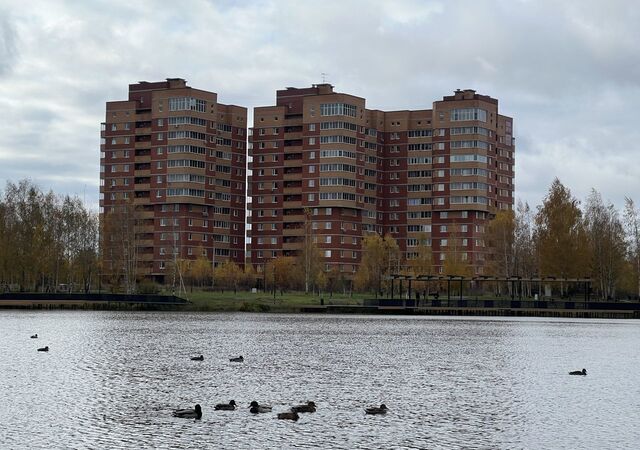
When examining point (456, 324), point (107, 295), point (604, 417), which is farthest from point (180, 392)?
point (107, 295)

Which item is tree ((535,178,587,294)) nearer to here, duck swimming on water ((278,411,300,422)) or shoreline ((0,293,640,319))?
shoreline ((0,293,640,319))

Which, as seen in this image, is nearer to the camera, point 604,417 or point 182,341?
point 604,417

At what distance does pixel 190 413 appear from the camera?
1863 inches

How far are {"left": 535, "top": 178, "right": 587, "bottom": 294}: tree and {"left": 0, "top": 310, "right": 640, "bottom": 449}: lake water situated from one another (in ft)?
189

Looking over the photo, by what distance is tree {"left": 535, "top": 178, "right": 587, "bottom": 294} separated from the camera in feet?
568

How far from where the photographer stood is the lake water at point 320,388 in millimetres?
43250

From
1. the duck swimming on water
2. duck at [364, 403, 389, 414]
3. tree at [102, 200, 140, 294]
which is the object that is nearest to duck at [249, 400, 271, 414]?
the duck swimming on water

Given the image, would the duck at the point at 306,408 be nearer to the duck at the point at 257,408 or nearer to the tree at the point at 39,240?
the duck at the point at 257,408

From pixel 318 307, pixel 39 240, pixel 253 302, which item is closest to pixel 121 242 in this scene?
pixel 39 240

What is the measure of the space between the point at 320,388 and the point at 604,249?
13432cm

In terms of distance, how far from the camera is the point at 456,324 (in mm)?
145000

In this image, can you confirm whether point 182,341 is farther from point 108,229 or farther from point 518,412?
point 108,229

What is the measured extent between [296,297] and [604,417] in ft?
460

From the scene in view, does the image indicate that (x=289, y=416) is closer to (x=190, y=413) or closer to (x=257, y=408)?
(x=257, y=408)
